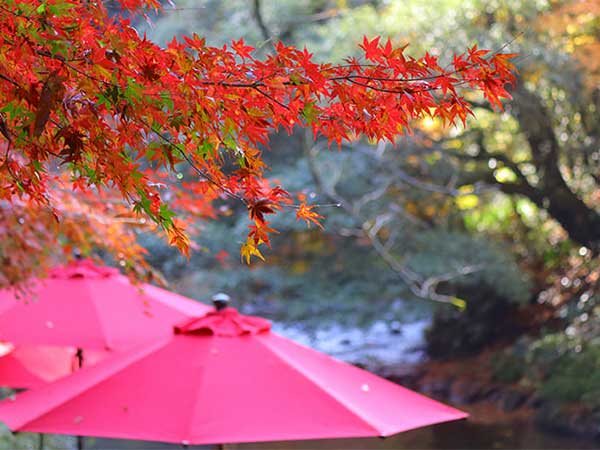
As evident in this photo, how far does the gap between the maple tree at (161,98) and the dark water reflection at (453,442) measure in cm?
779

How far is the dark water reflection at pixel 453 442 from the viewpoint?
9891 mm

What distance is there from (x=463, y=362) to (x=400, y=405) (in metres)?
8.93

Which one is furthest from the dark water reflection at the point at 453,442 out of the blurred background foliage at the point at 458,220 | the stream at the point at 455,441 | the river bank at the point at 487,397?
the blurred background foliage at the point at 458,220

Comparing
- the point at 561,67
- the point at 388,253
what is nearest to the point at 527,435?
the point at 388,253

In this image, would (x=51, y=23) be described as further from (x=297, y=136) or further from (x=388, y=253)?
(x=297, y=136)

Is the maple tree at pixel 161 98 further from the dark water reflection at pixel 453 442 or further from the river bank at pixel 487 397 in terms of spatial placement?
the river bank at pixel 487 397

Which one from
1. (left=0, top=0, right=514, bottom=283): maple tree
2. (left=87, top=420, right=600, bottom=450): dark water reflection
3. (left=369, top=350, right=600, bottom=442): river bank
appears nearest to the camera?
(left=0, top=0, right=514, bottom=283): maple tree

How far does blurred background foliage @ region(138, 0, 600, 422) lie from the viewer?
404 inches

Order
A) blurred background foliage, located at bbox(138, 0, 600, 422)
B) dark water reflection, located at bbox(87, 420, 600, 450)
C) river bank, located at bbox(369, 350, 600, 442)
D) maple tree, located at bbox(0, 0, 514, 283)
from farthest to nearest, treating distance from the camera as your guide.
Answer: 1. blurred background foliage, located at bbox(138, 0, 600, 422)
2. river bank, located at bbox(369, 350, 600, 442)
3. dark water reflection, located at bbox(87, 420, 600, 450)
4. maple tree, located at bbox(0, 0, 514, 283)

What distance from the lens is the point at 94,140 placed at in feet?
7.23

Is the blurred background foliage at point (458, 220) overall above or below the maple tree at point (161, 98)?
above

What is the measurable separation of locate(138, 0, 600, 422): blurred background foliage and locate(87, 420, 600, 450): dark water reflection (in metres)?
0.52

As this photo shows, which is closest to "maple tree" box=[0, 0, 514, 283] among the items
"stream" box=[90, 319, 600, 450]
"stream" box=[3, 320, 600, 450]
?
"stream" box=[3, 320, 600, 450]

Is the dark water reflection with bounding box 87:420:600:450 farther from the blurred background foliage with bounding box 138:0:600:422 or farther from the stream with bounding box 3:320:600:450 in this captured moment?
the blurred background foliage with bounding box 138:0:600:422
